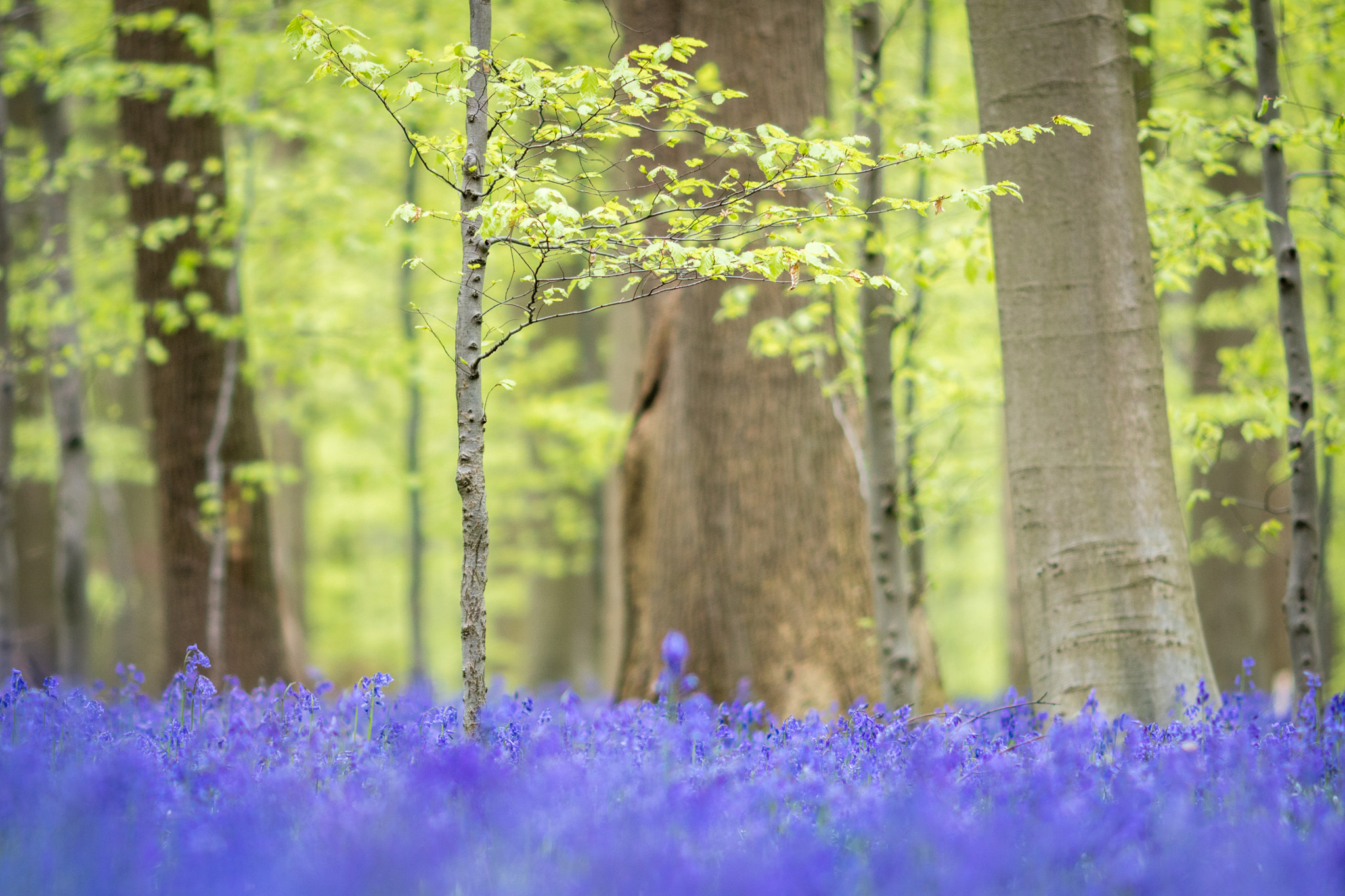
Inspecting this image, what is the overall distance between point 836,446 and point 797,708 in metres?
1.57

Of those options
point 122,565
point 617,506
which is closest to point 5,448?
point 617,506

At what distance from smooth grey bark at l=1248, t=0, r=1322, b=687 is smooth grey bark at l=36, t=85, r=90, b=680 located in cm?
739

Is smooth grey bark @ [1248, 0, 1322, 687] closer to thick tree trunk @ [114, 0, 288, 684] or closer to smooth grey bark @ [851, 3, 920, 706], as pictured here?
smooth grey bark @ [851, 3, 920, 706]

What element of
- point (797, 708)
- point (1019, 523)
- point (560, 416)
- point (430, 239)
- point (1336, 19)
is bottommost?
point (797, 708)

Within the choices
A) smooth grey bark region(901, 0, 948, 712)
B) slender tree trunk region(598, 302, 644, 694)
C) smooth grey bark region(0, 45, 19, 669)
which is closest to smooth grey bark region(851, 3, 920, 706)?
smooth grey bark region(901, 0, 948, 712)

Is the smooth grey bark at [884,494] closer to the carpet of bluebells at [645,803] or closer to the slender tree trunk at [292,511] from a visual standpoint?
the carpet of bluebells at [645,803]

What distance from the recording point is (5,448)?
22.4 ft

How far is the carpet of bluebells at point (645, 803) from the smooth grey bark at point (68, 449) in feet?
14.4

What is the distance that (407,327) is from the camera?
11.9 m

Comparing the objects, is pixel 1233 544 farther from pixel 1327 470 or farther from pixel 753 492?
pixel 753 492

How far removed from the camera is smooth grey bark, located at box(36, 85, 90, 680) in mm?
7031

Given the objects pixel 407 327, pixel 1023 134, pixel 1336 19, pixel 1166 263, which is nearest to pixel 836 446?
pixel 1166 263

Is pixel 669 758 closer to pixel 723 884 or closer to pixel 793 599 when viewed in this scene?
pixel 723 884

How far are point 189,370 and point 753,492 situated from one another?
4.57 metres
